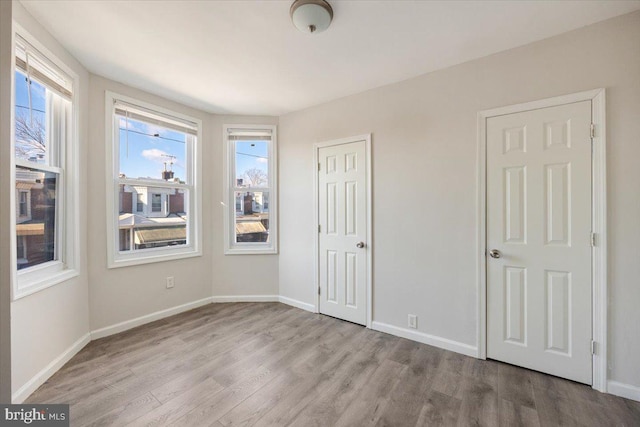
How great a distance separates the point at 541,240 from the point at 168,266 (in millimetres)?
3761

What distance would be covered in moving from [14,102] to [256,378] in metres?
2.61

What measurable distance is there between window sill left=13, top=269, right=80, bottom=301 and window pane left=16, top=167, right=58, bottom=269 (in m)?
0.11

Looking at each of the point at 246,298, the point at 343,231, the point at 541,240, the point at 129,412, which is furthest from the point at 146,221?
the point at 541,240

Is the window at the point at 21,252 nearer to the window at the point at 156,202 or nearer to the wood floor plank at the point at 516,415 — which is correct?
the window at the point at 156,202

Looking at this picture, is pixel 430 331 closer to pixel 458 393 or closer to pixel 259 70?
pixel 458 393

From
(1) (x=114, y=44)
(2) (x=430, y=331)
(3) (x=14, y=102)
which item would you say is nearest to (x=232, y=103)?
(1) (x=114, y=44)

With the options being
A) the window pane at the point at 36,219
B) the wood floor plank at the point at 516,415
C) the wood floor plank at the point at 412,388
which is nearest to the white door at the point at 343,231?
the wood floor plank at the point at 412,388

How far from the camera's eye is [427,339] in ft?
8.51

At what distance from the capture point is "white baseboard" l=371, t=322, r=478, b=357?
7.85 ft

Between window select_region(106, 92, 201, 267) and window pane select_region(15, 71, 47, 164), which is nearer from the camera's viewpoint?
window pane select_region(15, 71, 47, 164)

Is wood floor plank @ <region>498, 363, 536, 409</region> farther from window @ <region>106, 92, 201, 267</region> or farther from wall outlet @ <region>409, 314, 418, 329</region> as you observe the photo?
window @ <region>106, 92, 201, 267</region>

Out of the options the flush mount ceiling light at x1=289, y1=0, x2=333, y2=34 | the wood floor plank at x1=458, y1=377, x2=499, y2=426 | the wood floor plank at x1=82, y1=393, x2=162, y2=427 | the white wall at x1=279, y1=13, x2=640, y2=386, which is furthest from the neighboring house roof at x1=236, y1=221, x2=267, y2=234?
the wood floor plank at x1=458, y1=377, x2=499, y2=426

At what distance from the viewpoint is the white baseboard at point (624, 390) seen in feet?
5.93

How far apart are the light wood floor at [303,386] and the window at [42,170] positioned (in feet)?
2.84
